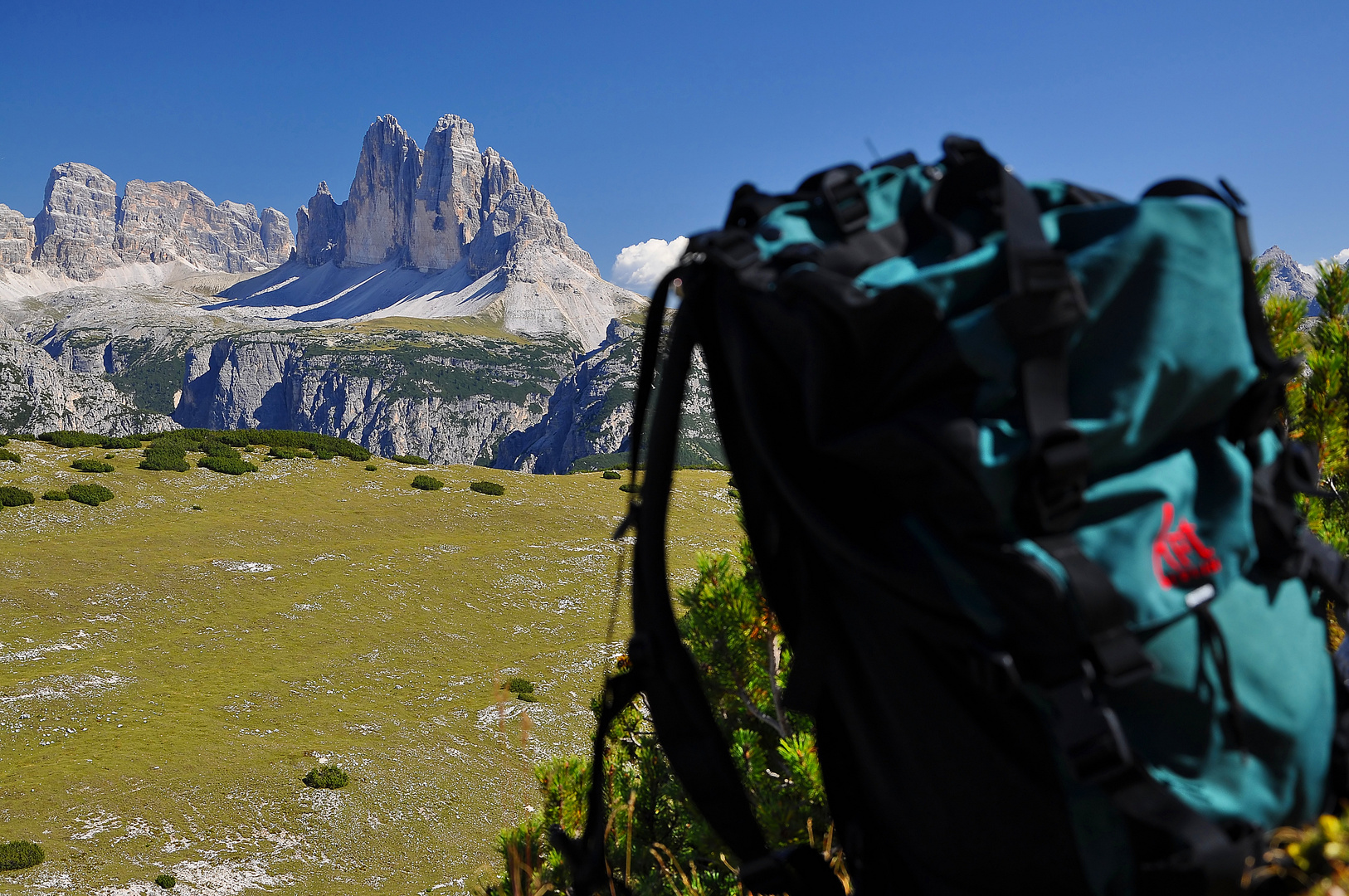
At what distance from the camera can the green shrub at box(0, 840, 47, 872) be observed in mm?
6031

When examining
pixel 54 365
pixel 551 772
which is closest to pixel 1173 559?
pixel 551 772

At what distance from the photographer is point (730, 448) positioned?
1.60 metres

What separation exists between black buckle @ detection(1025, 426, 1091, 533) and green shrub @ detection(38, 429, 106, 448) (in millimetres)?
26608

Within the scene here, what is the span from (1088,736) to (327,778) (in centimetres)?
895

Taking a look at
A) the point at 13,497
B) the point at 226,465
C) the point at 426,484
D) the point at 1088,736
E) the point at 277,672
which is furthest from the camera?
the point at 426,484

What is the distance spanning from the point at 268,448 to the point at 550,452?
384 feet

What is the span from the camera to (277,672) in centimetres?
1094

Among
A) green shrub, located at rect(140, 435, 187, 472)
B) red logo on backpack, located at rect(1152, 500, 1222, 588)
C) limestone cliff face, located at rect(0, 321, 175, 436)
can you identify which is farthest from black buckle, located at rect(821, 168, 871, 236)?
limestone cliff face, located at rect(0, 321, 175, 436)

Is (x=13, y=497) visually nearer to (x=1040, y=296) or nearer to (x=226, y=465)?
A: (x=226, y=465)

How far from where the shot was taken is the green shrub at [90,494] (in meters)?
16.8

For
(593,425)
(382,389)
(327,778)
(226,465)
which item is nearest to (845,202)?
(327,778)

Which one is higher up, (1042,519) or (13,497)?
(1042,519)

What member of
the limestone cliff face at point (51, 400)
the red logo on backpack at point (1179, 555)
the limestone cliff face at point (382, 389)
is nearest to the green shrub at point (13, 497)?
the red logo on backpack at point (1179, 555)

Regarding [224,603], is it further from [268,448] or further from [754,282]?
[754,282]
